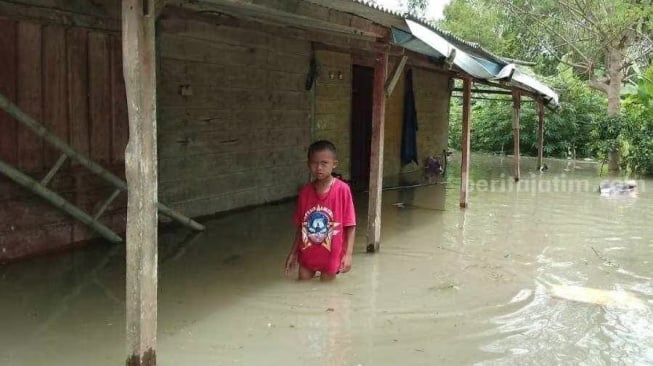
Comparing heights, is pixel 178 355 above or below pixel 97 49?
below

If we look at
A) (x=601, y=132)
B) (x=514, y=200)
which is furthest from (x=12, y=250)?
(x=601, y=132)

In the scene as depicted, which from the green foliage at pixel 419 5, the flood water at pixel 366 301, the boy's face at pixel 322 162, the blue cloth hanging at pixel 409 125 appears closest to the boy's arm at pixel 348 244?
the flood water at pixel 366 301

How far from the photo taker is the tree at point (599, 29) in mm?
15716

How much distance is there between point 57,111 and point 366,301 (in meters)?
3.41

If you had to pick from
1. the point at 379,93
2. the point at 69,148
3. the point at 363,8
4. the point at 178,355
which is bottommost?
the point at 178,355

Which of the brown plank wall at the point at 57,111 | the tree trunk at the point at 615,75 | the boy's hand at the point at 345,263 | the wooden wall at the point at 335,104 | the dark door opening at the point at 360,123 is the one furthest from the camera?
the tree trunk at the point at 615,75

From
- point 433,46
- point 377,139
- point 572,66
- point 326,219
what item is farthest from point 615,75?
point 326,219

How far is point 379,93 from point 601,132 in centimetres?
1226

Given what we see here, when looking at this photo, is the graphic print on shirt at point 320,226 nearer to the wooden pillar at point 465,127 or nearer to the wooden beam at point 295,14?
the wooden beam at point 295,14

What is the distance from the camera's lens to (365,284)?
17.6ft

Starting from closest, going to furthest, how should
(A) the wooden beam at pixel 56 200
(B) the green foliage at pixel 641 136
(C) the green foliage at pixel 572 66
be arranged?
1. (A) the wooden beam at pixel 56 200
2. (B) the green foliage at pixel 641 136
3. (C) the green foliage at pixel 572 66

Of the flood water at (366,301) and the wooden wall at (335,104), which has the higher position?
the wooden wall at (335,104)

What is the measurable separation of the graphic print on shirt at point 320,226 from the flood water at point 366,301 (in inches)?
19.2

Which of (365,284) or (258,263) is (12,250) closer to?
(258,263)
